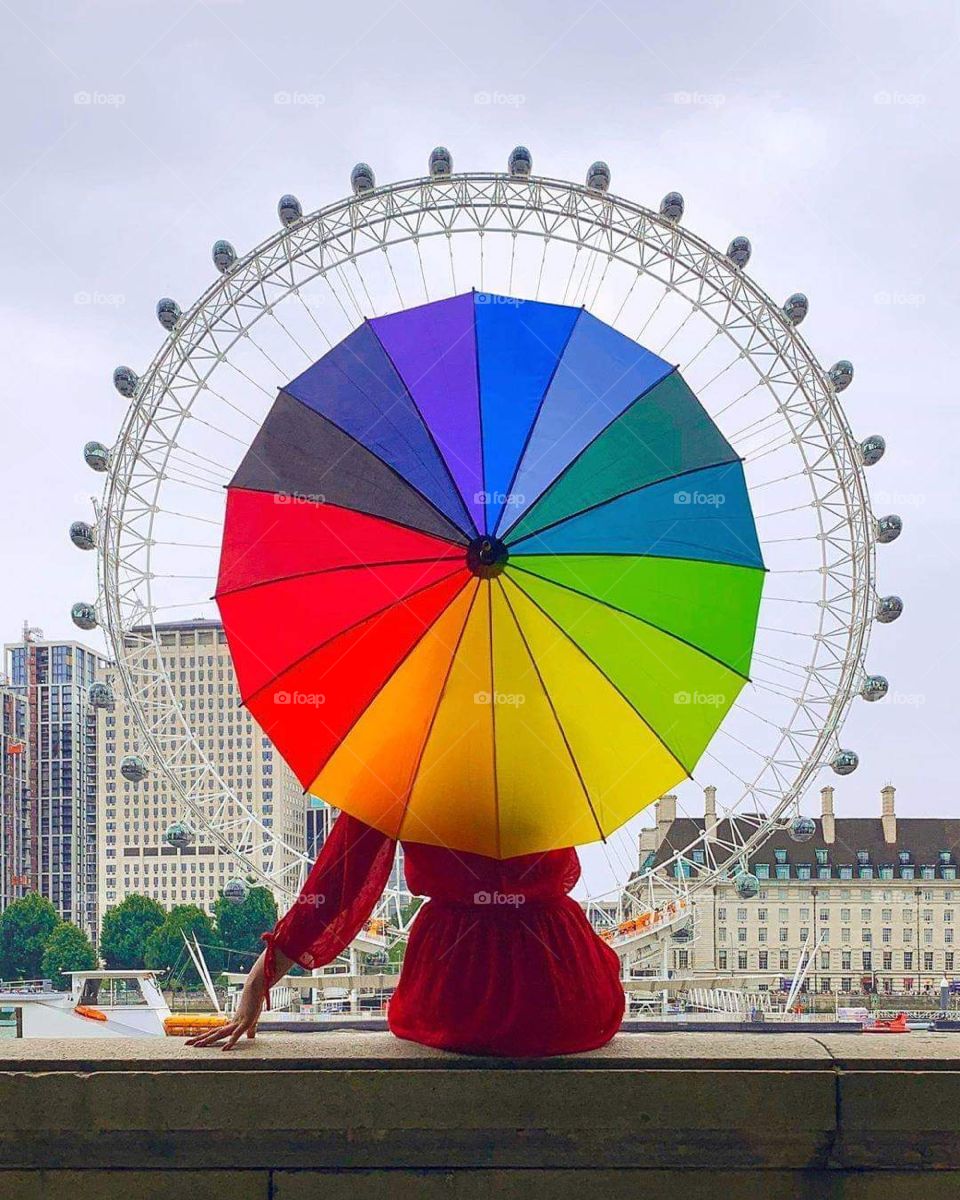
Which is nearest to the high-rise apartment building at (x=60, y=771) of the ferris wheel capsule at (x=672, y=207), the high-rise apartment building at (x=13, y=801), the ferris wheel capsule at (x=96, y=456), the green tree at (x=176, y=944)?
the high-rise apartment building at (x=13, y=801)

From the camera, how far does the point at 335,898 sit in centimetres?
373

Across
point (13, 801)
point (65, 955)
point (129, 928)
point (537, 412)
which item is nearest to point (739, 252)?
point (537, 412)

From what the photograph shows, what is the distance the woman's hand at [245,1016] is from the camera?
3.56 m

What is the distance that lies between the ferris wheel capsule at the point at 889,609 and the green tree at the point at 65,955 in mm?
A: 66890

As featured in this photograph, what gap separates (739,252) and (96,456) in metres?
8.42

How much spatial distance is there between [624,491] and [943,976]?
8468cm

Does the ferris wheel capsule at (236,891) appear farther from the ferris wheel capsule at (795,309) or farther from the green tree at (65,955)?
the green tree at (65,955)

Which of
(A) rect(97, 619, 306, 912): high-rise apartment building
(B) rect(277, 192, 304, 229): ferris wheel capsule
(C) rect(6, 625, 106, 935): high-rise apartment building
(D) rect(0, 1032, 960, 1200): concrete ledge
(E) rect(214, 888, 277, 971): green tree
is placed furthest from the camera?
(C) rect(6, 625, 106, 935): high-rise apartment building

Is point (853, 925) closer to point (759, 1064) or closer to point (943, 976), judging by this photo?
point (943, 976)

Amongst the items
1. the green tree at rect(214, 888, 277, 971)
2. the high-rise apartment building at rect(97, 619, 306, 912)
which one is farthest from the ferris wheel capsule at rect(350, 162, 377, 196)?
the green tree at rect(214, 888, 277, 971)

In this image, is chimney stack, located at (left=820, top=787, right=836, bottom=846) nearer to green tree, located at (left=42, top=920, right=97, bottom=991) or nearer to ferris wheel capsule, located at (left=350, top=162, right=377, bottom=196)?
green tree, located at (left=42, top=920, right=97, bottom=991)

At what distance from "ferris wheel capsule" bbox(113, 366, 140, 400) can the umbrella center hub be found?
15.3 meters

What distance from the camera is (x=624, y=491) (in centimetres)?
408

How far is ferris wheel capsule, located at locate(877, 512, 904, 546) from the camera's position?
20.0 m
